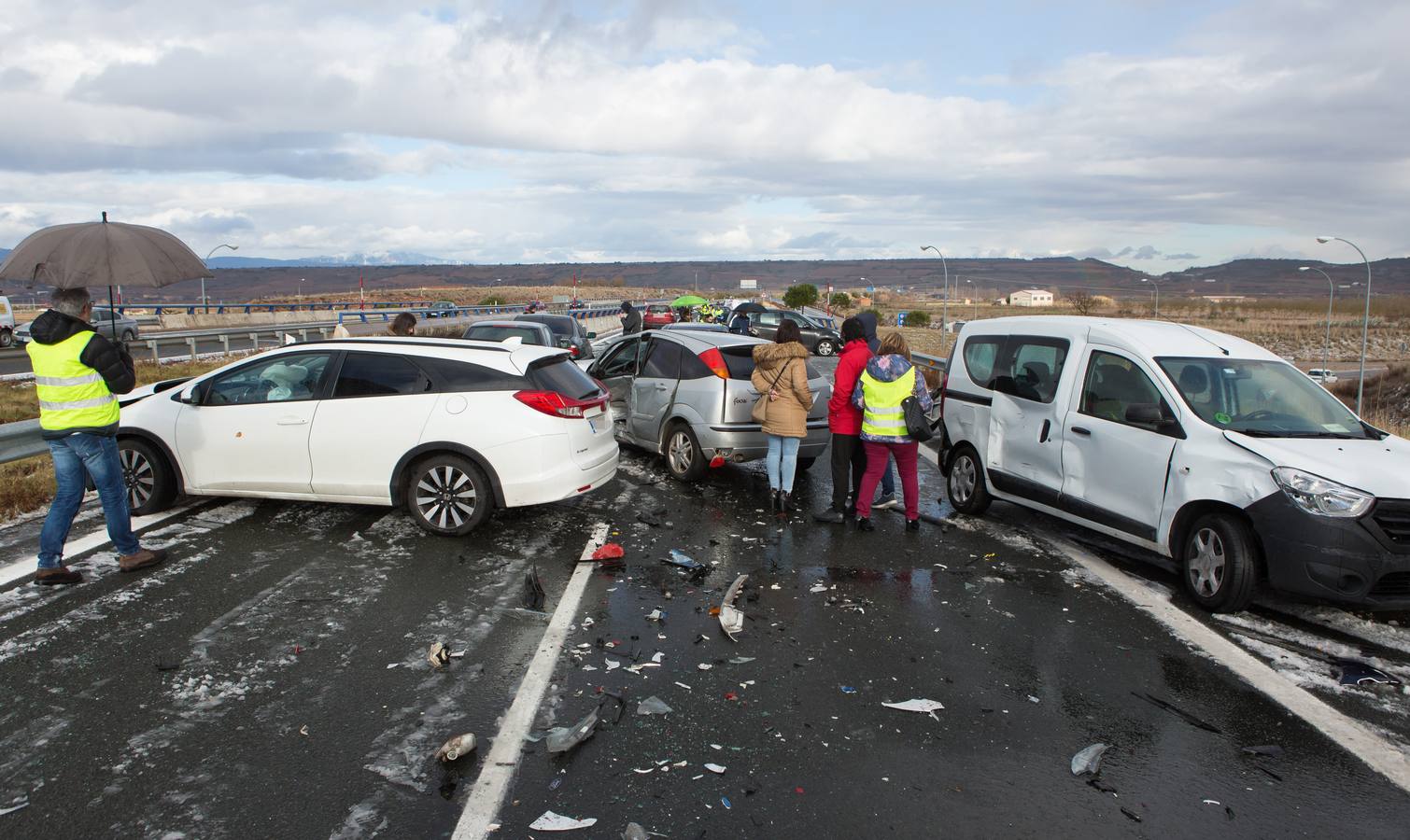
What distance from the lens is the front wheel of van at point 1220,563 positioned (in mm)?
5539

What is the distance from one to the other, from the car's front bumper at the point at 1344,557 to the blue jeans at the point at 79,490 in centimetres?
758

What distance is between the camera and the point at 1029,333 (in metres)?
7.94

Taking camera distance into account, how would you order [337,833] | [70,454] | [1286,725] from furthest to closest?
1. [70,454]
2. [1286,725]
3. [337,833]

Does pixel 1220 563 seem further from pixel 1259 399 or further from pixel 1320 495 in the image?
pixel 1259 399

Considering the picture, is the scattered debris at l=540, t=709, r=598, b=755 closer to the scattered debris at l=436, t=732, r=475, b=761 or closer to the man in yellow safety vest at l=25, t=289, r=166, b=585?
the scattered debris at l=436, t=732, r=475, b=761

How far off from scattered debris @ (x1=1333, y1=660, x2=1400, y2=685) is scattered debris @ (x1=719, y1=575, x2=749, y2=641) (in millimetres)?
3339

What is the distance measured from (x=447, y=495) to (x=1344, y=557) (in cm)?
618

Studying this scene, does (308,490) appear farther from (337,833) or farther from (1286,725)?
(1286,725)

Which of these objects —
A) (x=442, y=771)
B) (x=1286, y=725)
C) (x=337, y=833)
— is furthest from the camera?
(x=1286, y=725)

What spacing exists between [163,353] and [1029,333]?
104 ft

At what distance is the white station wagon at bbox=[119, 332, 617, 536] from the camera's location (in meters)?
7.08

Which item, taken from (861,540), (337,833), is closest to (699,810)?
(337,833)

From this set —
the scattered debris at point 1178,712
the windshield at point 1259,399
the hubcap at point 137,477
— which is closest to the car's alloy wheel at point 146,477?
the hubcap at point 137,477

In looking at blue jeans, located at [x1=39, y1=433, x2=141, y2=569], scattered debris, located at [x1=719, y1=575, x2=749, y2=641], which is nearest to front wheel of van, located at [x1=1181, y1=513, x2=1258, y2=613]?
scattered debris, located at [x1=719, y1=575, x2=749, y2=641]
